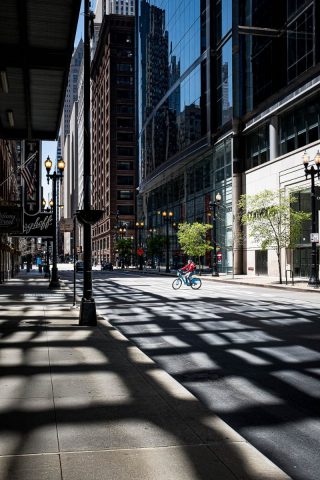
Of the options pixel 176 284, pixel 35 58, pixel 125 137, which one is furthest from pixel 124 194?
pixel 35 58

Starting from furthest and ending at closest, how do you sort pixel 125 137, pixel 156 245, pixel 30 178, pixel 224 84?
pixel 125 137 → pixel 156 245 → pixel 224 84 → pixel 30 178

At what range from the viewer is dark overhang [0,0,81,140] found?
8367 mm

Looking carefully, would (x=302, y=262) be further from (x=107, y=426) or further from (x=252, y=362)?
(x=107, y=426)

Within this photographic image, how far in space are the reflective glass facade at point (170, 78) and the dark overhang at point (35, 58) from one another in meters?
52.9

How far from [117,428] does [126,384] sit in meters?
1.93

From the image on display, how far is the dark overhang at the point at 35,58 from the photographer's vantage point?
8.37m

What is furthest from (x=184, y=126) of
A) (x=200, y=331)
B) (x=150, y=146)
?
(x=200, y=331)

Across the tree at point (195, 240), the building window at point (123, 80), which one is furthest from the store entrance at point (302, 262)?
the building window at point (123, 80)

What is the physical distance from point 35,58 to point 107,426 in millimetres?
7260

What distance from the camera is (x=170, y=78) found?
82.2m

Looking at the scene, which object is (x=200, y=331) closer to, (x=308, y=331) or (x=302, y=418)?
(x=308, y=331)

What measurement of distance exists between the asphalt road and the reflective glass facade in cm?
4977

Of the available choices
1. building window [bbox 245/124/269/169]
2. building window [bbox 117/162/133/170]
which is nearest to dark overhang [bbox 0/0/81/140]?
building window [bbox 245/124/269/169]

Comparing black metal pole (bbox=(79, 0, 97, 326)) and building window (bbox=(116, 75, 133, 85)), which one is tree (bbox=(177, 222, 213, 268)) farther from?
building window (bbox=(116, 75, 133, 85))
